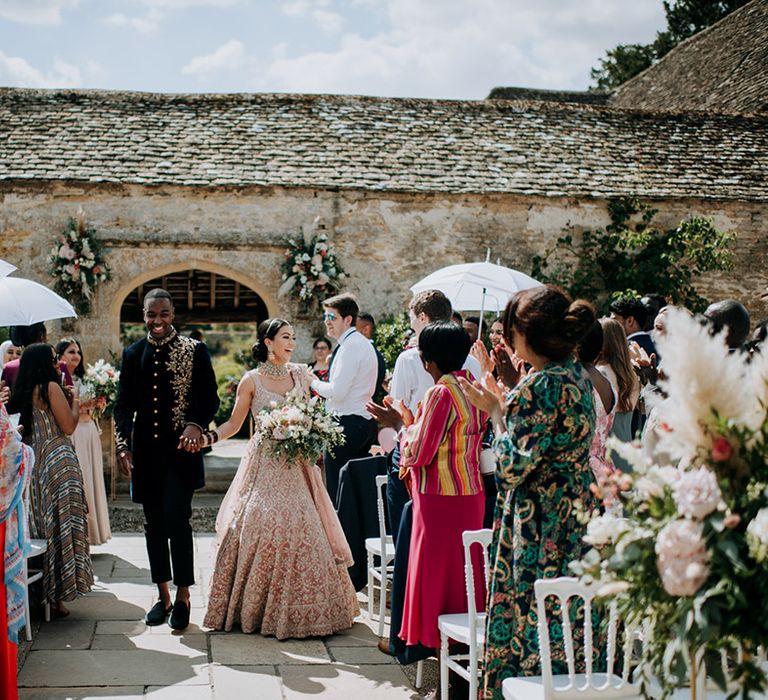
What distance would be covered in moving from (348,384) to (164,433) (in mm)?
1684

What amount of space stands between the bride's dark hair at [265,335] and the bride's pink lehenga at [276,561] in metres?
0.64

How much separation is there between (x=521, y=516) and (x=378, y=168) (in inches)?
416

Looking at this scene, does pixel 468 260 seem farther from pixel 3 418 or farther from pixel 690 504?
pixel 690 504

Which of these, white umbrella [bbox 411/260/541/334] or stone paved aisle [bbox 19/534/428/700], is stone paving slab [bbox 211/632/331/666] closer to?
stone paved aisle [bbox 19/534/428/700]

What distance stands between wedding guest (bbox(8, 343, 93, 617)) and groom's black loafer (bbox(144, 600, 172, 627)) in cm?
52

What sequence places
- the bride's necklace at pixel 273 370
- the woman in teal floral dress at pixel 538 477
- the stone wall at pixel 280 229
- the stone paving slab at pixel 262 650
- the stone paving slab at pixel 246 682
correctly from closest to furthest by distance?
the woman in teal floral dress at pixel 538 477 → the stone paving slab at pixel 246 682 → the stone paving slab at pixel 262 650 → the bride's necklace at pixel 273 370 → the stone wall at pixel 280 229

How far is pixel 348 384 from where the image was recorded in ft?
23.5

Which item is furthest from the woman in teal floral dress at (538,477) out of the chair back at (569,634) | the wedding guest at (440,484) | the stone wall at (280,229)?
the stone wall at (280,229)

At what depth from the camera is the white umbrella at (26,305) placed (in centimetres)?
619

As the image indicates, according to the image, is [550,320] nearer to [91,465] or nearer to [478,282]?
[478,282]

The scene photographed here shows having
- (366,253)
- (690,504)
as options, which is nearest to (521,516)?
(690,504)

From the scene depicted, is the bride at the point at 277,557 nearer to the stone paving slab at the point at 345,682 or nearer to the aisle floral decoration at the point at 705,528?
the stone paving slab at the point at 345,682

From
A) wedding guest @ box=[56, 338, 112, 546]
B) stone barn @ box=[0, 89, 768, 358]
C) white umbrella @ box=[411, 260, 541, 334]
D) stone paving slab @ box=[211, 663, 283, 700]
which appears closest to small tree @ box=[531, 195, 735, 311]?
stone barn @ box=[0, 89, 768, 358]

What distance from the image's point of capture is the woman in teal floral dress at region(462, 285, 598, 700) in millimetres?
3607
